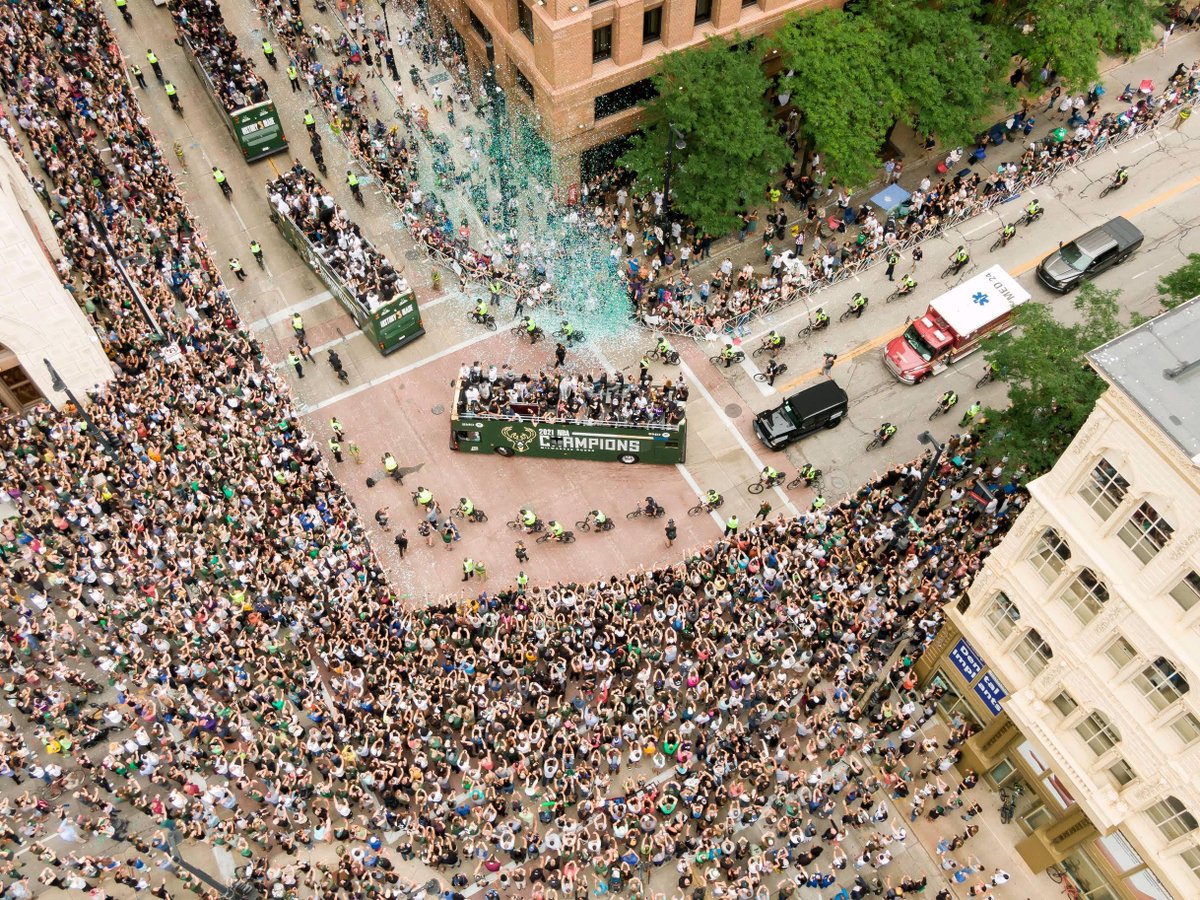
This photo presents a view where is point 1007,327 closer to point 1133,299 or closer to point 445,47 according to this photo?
point 1133,299

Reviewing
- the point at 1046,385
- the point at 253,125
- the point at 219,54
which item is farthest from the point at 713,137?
the point at 219,54

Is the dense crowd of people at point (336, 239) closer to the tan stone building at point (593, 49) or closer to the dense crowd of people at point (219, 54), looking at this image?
the dense crowd of people at point (219, 54)

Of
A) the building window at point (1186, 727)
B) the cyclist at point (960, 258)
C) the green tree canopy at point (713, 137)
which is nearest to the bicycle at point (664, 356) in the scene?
the green tree canopy at point (713, 137)

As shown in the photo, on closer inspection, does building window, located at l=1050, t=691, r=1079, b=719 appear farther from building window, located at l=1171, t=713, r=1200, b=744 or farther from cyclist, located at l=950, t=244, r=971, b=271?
cyclist, located at l=950, t=244, r=971, b=271

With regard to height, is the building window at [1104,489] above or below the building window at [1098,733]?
above

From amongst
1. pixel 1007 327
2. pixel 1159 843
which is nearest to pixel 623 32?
pixel 1007 327

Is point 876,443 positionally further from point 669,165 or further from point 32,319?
point 32,319
